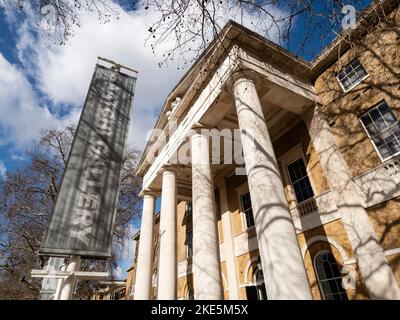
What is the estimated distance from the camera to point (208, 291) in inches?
259

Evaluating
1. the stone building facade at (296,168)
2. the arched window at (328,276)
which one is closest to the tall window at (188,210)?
the stone building facade at (296,168)

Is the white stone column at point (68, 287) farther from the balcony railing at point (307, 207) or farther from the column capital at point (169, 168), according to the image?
the balcony railing at point (307, 207)

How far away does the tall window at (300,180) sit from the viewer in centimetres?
955

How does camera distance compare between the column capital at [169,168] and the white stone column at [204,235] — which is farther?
the column capital at [169,168]

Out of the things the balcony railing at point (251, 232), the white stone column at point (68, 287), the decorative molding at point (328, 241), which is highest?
the balcony railing at point (251, 232)

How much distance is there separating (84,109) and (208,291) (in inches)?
236

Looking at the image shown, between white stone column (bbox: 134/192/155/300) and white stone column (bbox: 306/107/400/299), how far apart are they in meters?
8.84

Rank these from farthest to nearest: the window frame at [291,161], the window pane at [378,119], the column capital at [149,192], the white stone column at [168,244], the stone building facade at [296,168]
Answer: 1. the column capital at [149,192]
2. the window frame at [291,161]
3. the white stone column at [168,244]
4. the window pane at [378,119]
5. the stone building facade at [296,168]

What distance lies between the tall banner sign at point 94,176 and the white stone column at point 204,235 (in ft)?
10.2

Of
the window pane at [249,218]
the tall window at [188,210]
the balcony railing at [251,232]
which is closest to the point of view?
the balcony railing at [251,232]

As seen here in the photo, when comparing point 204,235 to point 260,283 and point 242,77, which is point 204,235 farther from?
point 242,77

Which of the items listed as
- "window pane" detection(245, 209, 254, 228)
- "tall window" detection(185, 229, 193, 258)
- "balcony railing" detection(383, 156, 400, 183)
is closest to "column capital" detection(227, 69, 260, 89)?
"balcony railing" detection(383, 156, 400, 183)

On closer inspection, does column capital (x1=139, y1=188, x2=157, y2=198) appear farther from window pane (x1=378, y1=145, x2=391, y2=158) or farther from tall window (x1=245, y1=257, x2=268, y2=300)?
window pane (x1=378, y1=145, x2=391, y2=158)

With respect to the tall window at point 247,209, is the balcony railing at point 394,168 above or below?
below
